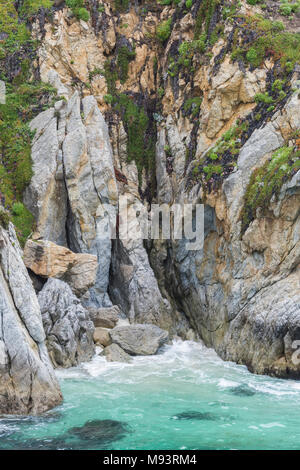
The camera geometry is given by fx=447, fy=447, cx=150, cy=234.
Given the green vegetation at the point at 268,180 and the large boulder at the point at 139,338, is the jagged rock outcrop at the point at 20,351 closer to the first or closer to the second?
the large boulder at the point at 139,338

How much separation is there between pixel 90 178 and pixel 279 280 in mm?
14107

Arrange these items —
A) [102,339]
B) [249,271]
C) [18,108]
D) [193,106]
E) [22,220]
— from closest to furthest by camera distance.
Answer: [249,271]
[102,339]
[22,220]
[193,106]
[18,108]

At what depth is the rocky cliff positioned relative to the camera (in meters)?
22.9

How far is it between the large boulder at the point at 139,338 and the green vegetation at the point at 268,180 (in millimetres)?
7528

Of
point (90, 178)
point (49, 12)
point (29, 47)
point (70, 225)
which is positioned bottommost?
point (70, 225)

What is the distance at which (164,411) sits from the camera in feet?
49.7

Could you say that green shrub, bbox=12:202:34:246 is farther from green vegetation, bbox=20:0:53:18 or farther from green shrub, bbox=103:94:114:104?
green vegetation, bbox=20:0:53:18

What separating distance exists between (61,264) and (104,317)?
165 inches

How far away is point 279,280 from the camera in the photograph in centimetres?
Result: 2180

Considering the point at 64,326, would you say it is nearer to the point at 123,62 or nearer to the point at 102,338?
the point at 102,338

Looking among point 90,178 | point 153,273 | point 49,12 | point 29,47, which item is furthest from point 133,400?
point 49,12

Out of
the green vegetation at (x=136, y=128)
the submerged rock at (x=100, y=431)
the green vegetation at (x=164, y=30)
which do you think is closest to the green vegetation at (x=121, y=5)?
the green vegetation at (x=164, y=30)

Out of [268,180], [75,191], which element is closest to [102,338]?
[75,191]
